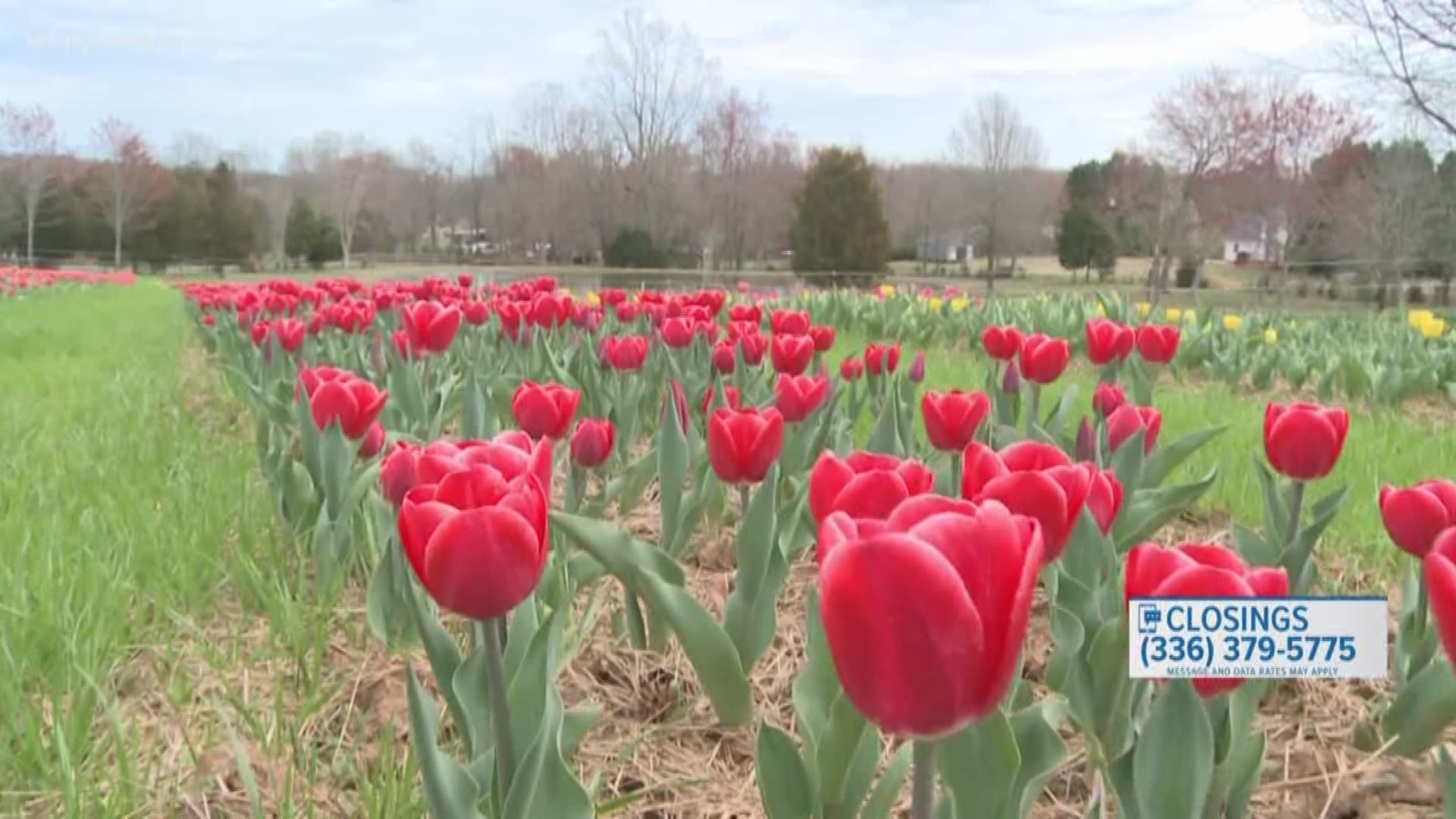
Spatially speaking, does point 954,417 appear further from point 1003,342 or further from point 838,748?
point 1003,342

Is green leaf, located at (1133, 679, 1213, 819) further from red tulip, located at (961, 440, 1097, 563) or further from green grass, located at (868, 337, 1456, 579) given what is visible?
green grass, located at (868, 337, 1456, 579)

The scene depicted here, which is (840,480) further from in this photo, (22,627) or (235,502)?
(235,502)

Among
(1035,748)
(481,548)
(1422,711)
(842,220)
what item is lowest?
(1422,711)

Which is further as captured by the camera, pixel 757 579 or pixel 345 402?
pixel 345 402

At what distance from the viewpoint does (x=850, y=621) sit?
0.71 m

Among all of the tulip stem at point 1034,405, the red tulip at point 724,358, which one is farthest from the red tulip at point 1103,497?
the red tulip at point 724,358

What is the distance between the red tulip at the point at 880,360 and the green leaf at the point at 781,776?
202cm

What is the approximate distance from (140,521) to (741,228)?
137ft

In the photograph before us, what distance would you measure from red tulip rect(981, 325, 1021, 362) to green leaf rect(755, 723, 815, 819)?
6.62 ft

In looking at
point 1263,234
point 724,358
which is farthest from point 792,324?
point 1263,234

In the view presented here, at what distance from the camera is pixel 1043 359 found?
2.66 meters

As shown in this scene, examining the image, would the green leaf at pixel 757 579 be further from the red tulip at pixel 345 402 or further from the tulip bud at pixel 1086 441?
the red tulip at pixel 345 402

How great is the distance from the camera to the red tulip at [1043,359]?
2656 millimetres

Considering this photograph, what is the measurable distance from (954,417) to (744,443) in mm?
382
